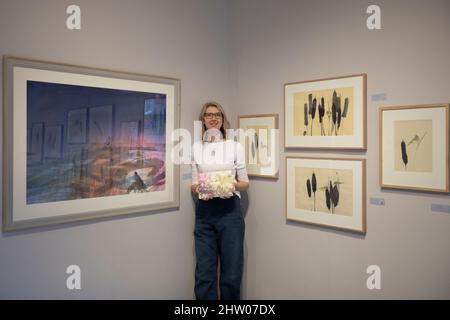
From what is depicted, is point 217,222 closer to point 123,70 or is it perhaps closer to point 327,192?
point 327,192

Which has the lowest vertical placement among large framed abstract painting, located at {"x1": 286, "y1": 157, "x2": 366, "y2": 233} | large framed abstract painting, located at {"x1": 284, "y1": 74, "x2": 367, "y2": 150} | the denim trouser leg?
the denim trouser leg

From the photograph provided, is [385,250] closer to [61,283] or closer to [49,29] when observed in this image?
[61,283]

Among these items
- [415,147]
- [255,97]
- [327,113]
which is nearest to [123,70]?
[255,97]

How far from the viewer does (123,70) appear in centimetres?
211

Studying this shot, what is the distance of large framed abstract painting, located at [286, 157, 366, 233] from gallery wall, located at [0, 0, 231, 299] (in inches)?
28.3

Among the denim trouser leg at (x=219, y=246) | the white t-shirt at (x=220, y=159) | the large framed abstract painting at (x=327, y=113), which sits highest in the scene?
the large framed abstract painting at (x=327, y=113)

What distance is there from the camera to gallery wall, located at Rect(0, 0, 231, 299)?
5.84 feet

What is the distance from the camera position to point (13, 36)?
172 cm

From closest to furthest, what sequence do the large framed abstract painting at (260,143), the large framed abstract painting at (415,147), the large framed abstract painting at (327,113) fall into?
the large framed abstract painting at (415,147)
the large framed abstract painting at (327,113)
the large framed abstract painting at (260,143)

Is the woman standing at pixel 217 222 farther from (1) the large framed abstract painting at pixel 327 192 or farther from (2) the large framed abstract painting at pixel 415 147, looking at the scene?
(2) the large framed abstract painting at pixel 415 147

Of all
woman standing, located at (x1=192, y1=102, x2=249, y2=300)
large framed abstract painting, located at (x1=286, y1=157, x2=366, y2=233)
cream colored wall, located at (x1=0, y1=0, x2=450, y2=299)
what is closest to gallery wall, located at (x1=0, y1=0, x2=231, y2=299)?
cream colored wall, located at (x1=0, y1=0, x2=450, y2=299)

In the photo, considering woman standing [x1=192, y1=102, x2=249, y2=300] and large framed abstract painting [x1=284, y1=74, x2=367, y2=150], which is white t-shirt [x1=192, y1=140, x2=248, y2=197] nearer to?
woman standing [x1=192, y1=102, x2=249, y2=300]

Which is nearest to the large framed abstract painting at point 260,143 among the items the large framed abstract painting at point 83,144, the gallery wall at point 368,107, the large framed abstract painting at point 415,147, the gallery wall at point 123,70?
the gallery wall at point 368,107

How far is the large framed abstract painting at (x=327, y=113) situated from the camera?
2.01m
